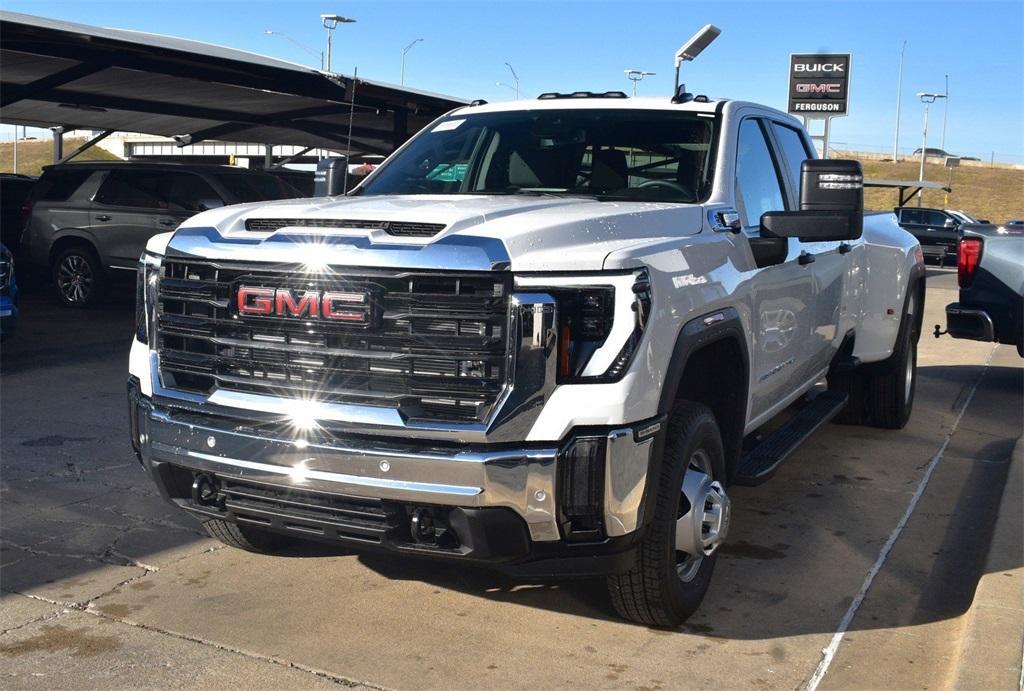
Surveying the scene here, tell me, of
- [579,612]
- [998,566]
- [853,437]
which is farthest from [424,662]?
[853,437]

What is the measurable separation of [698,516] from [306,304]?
1.56 meters

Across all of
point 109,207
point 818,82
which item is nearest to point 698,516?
point 109,207

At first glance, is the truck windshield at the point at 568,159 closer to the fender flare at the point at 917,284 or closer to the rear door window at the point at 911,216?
the fender flare at the point at 917,284

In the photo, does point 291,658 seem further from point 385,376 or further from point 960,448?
point 960,448

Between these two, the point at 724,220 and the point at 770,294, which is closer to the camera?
the point at 724,220

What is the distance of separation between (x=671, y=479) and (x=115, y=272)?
478 inches

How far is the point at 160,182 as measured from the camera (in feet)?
46.6

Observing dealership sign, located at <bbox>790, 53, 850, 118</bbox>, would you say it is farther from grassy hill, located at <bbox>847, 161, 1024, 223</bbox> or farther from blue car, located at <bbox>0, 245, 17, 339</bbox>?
grassy hill, located at <bbox>847, 161, 1024, 223</bbox>

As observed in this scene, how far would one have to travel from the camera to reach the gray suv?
1406cm

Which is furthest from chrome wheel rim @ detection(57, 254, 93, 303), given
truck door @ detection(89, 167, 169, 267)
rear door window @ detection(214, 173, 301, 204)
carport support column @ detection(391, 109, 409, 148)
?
carport support column @ detection(391, 109, 409, 148)

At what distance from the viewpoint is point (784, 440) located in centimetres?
554

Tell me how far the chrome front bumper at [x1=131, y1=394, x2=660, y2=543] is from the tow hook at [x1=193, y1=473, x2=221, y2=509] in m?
0.21

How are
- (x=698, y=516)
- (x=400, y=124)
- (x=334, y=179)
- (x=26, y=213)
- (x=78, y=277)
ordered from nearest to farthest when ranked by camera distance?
(x=698, y=516) → (x=334, y=179) → (x=78, y=277) → (x=26, y=213) → (x=400, y=124)

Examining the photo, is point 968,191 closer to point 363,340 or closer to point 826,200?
point 826,200
